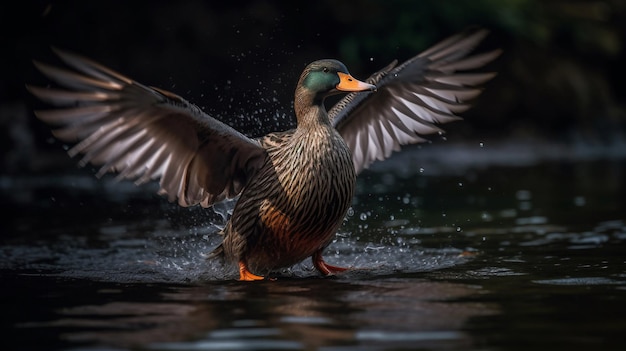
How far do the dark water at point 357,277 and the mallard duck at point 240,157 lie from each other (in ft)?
0.89

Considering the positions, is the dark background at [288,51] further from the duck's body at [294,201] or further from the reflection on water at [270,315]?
the reflection on water at [270,315]

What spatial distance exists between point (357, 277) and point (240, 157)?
3.46ft

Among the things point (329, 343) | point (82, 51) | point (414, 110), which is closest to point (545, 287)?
point (329, 343)

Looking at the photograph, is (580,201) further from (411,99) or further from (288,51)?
(288,51)

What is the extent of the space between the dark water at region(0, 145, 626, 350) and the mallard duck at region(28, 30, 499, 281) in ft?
0.89

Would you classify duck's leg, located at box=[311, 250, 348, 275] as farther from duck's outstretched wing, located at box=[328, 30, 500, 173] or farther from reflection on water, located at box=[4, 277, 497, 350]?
duck's outstretched wing, located at box=[328, 30, 500, 173]

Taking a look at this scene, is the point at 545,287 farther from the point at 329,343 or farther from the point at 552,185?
the point at 552,185

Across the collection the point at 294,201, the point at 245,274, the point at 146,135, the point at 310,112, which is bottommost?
the point at 245,274

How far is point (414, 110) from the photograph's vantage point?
7.38 m

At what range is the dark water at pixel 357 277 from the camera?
13.8 ft

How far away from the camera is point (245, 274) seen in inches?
246

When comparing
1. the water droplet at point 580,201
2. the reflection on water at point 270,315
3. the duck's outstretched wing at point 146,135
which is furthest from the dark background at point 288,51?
the reflection on water at point 270,315

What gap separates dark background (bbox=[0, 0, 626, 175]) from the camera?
1452 centimetres

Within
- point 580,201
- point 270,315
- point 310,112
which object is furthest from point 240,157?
point 580,201
